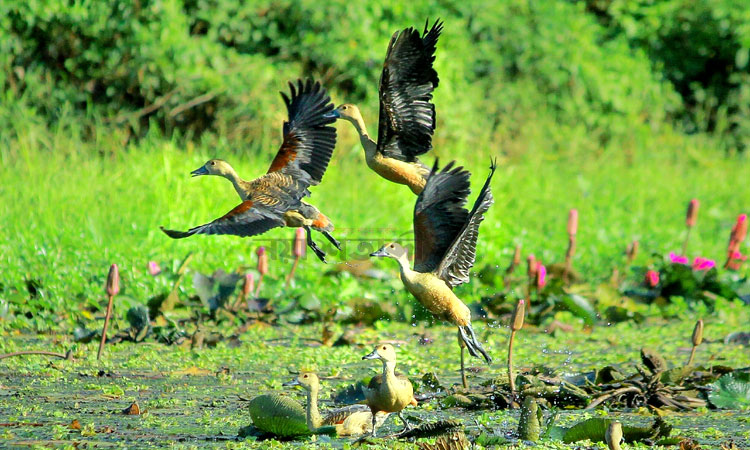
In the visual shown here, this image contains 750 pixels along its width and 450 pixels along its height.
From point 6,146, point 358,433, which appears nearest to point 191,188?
point 6,146

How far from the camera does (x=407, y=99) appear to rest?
4426 mm

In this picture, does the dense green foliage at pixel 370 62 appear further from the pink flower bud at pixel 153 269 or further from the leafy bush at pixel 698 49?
the pink flower bud at pixel 153 269

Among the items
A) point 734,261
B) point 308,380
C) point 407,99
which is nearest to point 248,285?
point 308,380

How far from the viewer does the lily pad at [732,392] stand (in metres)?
4.86

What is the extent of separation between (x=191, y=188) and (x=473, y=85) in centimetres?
581

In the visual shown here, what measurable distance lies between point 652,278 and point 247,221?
161 inches

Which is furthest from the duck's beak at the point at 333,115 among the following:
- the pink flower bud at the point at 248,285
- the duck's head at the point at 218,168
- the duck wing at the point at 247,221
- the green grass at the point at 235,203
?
the pink flower bud at the point at 248,285

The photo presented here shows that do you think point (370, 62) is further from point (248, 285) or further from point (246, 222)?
point (246, 222)

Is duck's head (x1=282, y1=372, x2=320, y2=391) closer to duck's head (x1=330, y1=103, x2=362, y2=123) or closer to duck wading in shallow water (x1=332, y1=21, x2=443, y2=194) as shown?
duck wading in shallow water (x1=332, y1=21, x2=443, y2=194)

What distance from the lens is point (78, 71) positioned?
1132 centimetres

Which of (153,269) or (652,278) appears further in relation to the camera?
(652,278)

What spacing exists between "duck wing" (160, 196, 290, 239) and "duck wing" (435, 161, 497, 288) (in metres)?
0.70

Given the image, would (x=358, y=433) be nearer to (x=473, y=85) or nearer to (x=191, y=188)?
(x=191, y=188)

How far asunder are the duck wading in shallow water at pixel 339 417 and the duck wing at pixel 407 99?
1015mm
